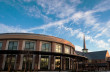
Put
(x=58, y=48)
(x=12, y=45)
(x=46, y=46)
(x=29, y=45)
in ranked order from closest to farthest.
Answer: (x=12, y=45) → (x=29, y=45) → (x=46, y=46) → (x=58, y=48)

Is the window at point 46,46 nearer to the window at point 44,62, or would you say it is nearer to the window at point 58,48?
the window at point 44,62

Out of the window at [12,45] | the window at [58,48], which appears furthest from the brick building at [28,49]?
the window at [58,48]

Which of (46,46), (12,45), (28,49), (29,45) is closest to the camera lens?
(28,49)

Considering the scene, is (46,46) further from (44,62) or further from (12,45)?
(12,45)

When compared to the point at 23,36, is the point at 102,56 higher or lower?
lower

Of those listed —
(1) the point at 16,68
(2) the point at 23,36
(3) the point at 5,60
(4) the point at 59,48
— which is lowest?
(1) the point at 16,68

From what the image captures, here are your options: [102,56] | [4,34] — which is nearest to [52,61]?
[4,34]

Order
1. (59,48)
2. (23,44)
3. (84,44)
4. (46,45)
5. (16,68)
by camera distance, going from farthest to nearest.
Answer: (84,44), (59,48), (46,45), (23,44), (16,68)

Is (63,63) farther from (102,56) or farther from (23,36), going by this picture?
(102,56)

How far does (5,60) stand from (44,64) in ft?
30.5

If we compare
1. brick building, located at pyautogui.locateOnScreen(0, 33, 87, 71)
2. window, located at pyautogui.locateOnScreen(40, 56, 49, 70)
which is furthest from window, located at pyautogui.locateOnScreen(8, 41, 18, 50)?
window, located at pyautogui.locateOnScreen(40, 56, 49, 70)

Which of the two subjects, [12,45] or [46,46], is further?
[46,46]

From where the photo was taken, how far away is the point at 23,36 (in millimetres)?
28875

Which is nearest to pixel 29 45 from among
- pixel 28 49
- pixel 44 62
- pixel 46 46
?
pixel 28 49
